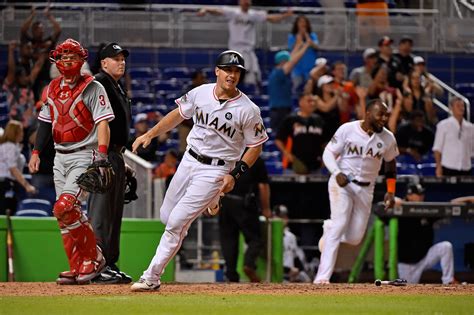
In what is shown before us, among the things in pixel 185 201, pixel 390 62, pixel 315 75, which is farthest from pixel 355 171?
pixel 390 62

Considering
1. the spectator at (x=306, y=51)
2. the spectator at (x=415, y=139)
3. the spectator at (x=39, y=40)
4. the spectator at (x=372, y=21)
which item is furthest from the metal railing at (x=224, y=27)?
the spectator at (x=415, y=139)

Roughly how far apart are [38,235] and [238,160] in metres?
4.37

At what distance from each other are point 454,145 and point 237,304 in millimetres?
9483

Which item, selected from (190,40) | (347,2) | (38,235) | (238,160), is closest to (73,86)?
(238,160)

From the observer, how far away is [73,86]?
11547mm

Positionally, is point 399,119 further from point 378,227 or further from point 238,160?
point 238,160

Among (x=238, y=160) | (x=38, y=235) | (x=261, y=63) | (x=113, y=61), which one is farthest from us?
(x=261, y=63)

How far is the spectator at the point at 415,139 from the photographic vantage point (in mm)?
19625

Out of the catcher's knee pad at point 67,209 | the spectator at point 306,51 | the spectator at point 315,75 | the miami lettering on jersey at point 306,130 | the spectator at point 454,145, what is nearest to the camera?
the catcher's knee pad at point 67,209

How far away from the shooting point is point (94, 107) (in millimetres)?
11406

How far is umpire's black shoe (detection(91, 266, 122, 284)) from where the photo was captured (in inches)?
466

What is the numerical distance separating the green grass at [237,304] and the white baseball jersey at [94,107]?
1.57 meters

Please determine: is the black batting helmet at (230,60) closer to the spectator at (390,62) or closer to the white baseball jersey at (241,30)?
the spectator at (390,62)

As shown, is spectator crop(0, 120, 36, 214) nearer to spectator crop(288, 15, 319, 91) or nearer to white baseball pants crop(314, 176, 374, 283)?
white baseball pants crop(314, 176, 374, 283)
